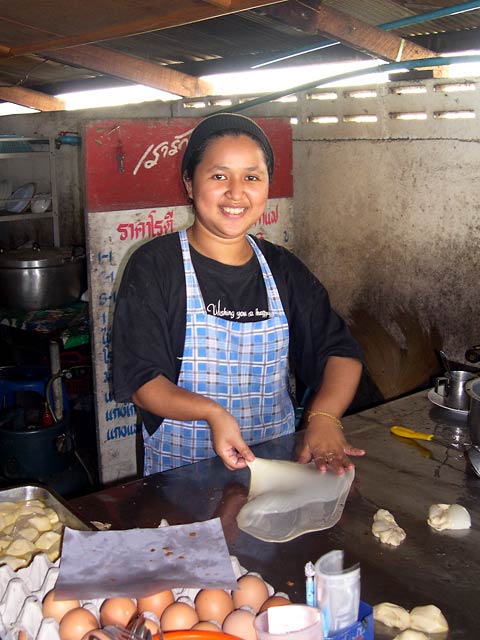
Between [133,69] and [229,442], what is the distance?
3.65m

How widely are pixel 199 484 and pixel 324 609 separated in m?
0.76

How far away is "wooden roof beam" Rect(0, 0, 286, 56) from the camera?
104 inches

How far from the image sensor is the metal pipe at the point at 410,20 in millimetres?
2744

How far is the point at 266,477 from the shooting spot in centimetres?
173

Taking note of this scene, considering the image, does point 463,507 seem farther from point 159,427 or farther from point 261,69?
point 261,69

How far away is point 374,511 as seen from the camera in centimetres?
167

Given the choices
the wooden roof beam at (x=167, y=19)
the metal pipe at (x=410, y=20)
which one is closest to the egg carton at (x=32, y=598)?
the wooden roof beam at (x=167, y=19)

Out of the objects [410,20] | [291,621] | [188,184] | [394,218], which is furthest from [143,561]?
[394,218]

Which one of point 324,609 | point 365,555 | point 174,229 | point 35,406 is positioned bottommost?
point 35,406

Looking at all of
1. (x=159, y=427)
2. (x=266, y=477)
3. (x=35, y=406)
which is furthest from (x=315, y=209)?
(x=266, y=477)

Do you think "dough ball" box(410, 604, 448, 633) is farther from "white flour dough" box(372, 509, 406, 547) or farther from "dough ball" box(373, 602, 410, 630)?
"white flour dough" box(372, 509, 406, 547)

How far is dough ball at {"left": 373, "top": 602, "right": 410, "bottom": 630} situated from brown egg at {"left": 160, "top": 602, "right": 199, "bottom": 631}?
349 millimetres

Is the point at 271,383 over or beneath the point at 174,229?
beneath

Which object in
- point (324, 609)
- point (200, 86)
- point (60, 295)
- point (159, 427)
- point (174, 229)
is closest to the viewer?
point (324, 609)
